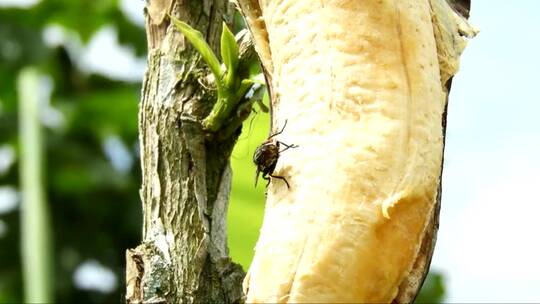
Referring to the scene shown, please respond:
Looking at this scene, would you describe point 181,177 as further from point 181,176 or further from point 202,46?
point 202,46

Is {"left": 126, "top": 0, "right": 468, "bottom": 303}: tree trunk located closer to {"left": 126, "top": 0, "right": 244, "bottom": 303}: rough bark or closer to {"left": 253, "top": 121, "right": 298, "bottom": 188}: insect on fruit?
{"left": 126, "top": 0, "right": 244, "bottom": 303}: rough bark

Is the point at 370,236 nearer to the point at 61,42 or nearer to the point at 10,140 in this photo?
the point at 10,140

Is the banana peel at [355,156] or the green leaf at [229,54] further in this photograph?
the green leaf at [229,54]

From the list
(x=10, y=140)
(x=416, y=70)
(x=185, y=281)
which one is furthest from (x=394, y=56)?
(x=10, y=140)

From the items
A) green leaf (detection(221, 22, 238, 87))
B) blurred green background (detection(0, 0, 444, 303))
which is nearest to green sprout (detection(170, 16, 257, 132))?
green leaf (detection(221, 22, 238, 87))

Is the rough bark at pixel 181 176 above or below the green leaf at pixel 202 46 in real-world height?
below

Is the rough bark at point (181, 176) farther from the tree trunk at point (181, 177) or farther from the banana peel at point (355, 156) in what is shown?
the banana peel at point (355, 156)

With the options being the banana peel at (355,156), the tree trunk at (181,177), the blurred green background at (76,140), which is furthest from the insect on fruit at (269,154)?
the blurred green background at (76,140)

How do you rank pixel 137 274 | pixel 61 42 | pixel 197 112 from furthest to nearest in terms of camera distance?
pixel 61 42 → pixel 197 112 → pixel 137 274

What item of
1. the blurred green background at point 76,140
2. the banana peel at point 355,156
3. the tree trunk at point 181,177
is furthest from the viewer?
the blurred green background at point 76,140
